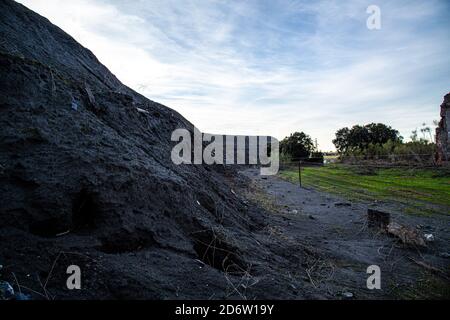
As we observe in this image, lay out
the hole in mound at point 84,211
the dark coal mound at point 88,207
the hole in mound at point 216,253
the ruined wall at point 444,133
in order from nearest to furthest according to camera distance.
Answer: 1. the dark coal mound at point 88,207
2. the hole in mound at point 84,211
3. the hole in mound at point 216,253
4. the ruined wall at point 444,133

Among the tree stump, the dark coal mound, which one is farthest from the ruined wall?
the dark coal mound

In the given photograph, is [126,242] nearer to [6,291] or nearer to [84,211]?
[84,211]

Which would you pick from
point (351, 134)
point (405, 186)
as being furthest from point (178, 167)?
point (351, 134)

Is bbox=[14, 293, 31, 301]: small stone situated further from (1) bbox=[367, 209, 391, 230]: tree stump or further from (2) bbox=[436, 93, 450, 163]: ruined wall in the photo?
(2) bbox=[436, 93, 450, 163]: ruined wall

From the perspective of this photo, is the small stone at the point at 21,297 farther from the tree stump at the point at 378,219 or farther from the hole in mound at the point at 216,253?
the tree stump at the point at 378,219

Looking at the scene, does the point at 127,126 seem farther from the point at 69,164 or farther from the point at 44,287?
the point at 44,287

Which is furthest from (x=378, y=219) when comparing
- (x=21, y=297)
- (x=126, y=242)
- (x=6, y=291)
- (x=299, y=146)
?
(x=299, y=146)

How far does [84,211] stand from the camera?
3785 millimetres

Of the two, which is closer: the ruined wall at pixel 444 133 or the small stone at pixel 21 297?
the small stone at pixel 21 297

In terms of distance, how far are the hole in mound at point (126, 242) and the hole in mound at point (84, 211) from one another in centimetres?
32

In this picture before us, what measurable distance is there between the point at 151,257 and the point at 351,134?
45.1 metres

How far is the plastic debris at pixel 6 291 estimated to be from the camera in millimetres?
2473

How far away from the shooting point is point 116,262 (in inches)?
128

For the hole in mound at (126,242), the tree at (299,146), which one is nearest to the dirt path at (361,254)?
the hole in mound at (126,242)
